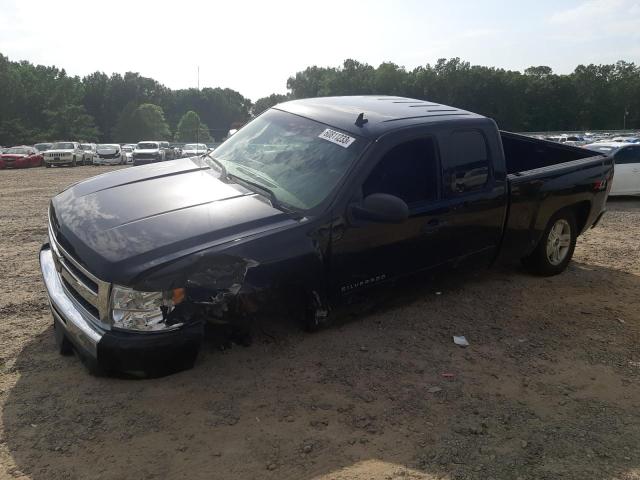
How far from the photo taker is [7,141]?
76812mm

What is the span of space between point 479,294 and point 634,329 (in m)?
1.31

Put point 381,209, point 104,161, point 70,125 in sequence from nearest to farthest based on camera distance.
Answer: point 381,209 < point 104,161 < point 70,125

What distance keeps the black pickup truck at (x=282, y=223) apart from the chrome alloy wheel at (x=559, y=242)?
0.32 meters

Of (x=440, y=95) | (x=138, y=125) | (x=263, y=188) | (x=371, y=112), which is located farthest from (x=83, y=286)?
(x=440, y=95)

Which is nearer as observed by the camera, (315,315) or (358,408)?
(358,408)

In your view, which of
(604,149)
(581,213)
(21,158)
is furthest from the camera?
(21,158)

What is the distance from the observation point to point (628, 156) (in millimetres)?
12898

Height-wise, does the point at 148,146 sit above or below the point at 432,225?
below

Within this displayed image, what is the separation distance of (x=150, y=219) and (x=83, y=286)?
56 cm

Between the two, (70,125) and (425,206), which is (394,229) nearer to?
(425,206)

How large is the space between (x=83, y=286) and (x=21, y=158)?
30951 mm

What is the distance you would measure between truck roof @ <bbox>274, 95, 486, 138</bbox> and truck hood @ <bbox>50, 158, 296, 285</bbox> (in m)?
0.99

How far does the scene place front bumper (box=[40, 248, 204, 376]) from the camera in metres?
3.02

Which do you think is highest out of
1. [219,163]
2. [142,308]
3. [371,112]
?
[371,112]
